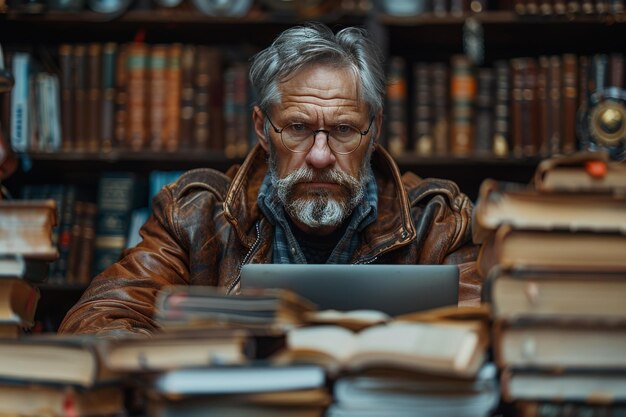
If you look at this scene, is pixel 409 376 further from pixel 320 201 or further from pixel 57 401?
pixel 320 201

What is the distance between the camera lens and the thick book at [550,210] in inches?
45.4

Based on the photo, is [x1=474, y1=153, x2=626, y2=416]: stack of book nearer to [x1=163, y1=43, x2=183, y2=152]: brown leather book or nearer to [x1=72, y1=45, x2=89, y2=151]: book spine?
[x1=163, y1=43, x2=183, y2=152]: brown leather book

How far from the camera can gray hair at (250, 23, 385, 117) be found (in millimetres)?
2379

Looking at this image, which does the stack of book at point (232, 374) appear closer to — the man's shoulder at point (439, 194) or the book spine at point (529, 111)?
the man's shoulder at point (439, 194)

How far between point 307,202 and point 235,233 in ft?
0.63

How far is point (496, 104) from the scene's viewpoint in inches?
125

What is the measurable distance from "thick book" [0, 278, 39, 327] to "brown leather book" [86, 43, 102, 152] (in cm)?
193

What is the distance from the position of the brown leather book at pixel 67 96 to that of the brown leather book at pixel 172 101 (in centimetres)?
30

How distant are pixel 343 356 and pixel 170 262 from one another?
130cm

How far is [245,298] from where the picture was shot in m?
1.15

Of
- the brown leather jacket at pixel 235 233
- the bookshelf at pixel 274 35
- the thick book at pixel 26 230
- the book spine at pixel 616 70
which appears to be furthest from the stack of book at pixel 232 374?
the book spine at pixel 616 70

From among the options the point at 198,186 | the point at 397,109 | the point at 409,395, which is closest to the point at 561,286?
the point at 409,395

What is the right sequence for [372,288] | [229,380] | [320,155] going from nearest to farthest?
A: [229,380] → [372,288] → [320,155]

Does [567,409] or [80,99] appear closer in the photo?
[567,409]
